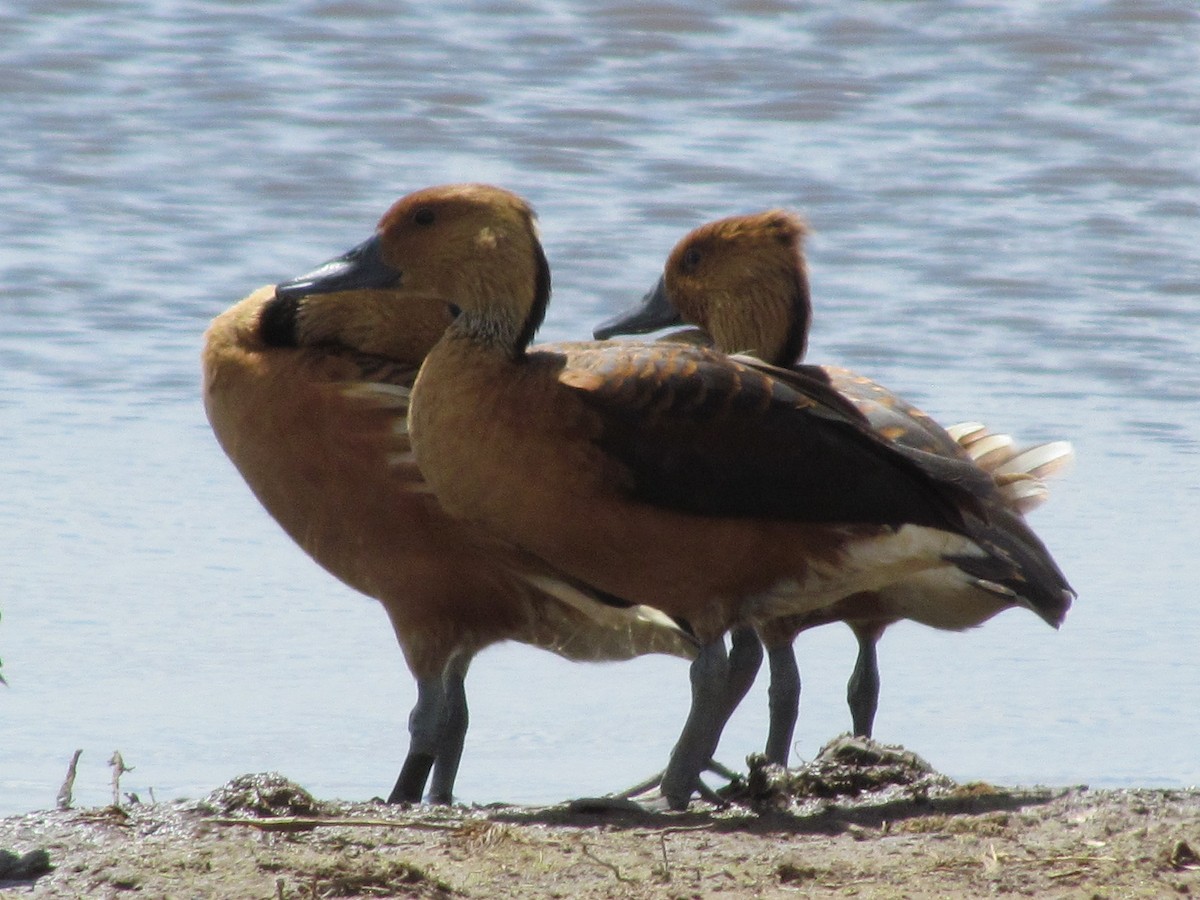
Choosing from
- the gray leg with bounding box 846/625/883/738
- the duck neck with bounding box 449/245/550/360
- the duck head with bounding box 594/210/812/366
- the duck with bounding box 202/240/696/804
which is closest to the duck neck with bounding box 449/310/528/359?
the duck neck with bounding box 449/245/550/360

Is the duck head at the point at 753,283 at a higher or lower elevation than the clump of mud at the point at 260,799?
higher

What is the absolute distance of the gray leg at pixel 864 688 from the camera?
6.13 metres

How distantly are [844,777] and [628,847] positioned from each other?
2.82 feet

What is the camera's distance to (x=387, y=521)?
5.83 meters

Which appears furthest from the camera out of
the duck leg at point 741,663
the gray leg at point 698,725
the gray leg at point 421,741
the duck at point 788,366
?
the duck at point 788,366

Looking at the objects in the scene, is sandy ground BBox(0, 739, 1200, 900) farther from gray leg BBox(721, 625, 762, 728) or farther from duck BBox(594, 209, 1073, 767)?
duck BBox(594, 209, 1073, 767)

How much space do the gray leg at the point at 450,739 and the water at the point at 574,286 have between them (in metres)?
0.13

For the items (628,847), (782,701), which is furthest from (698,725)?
(782,701)

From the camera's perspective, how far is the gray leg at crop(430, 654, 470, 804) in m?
5.84

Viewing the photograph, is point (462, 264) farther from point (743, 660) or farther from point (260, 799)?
point (260, 799)

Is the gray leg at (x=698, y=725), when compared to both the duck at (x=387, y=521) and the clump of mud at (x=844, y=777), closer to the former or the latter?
the clump of mud at (x=844, y=777)

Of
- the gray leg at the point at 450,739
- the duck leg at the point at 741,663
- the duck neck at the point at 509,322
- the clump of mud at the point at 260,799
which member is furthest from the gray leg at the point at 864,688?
the clump of mud at the point at 260,799

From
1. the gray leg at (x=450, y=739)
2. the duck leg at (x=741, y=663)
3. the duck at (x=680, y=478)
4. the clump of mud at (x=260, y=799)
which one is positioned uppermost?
the duck at (x=680, y=478)

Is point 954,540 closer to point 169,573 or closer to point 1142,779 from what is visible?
point 1142,779
